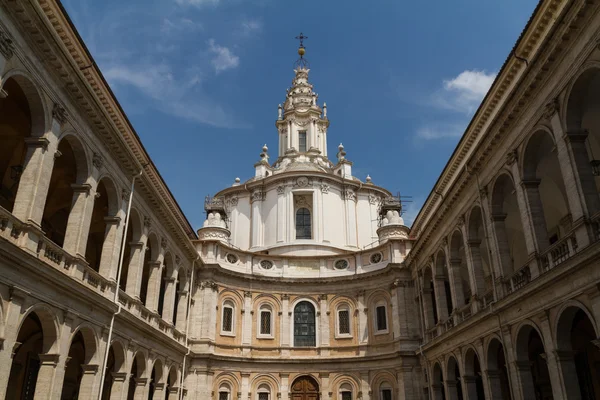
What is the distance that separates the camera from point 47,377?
15.4 m

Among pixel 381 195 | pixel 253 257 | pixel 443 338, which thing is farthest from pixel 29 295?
pixel 381 195

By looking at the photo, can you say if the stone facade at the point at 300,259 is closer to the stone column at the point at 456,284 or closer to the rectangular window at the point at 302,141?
the stone column at the point at 456,284

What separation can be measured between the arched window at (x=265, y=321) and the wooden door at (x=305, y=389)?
3565 mm

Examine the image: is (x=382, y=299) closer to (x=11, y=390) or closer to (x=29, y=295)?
(x=11, y=390)

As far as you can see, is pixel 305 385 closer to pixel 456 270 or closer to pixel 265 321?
pixel 265 321

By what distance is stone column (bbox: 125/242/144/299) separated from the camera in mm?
21984

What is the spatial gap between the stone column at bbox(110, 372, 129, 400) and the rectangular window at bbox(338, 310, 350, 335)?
58.9ft

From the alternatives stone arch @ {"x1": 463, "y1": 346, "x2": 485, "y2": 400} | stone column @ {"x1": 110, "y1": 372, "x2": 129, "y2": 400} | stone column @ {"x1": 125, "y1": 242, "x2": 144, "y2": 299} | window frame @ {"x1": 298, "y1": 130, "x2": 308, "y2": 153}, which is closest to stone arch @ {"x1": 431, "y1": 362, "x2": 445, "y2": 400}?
stone arch @ {"x1": 463, "y1": 346, "x2": 485, "y2": 400}

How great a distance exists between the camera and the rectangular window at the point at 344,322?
35.7 metres

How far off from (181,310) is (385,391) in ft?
45.9

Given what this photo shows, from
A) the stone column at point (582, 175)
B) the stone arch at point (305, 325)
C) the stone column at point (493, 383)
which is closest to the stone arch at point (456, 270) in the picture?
the stone column at point (493, 383)

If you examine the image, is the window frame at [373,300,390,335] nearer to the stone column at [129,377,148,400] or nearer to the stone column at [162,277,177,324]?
the stone column at [162,277,177,324]

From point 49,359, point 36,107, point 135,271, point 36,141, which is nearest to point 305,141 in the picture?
point 135,271

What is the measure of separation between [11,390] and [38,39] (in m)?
14.3
